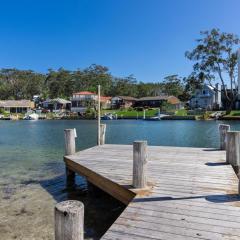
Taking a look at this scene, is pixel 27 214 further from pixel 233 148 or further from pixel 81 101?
pixel 81 101

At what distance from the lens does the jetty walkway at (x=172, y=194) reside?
4.35m

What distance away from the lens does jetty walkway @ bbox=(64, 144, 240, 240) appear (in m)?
4.35

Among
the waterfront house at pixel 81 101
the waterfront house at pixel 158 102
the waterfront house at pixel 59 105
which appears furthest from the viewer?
the waterfront house at pixel 59 105

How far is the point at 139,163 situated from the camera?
6.13m

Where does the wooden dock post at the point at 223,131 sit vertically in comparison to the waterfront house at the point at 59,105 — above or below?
below

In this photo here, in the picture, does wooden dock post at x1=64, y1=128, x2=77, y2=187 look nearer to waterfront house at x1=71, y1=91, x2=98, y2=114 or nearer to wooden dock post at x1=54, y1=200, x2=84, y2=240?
wooden dock post at x1=54, y1=200, x2=84, y2=240

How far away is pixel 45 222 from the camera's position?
6.94 meters

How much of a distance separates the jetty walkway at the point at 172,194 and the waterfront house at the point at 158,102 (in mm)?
69029

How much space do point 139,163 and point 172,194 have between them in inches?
33.9

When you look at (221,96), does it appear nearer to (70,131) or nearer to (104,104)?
(104,104)

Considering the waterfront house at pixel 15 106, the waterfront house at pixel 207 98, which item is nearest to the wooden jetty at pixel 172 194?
the waterfront house at pixel 207 98

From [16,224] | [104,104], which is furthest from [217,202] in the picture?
[104,104]

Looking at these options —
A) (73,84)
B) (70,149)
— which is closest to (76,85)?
(73,84)

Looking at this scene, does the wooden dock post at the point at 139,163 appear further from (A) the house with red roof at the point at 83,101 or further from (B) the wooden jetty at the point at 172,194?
(A) the house with red roof at the point at 83,101
